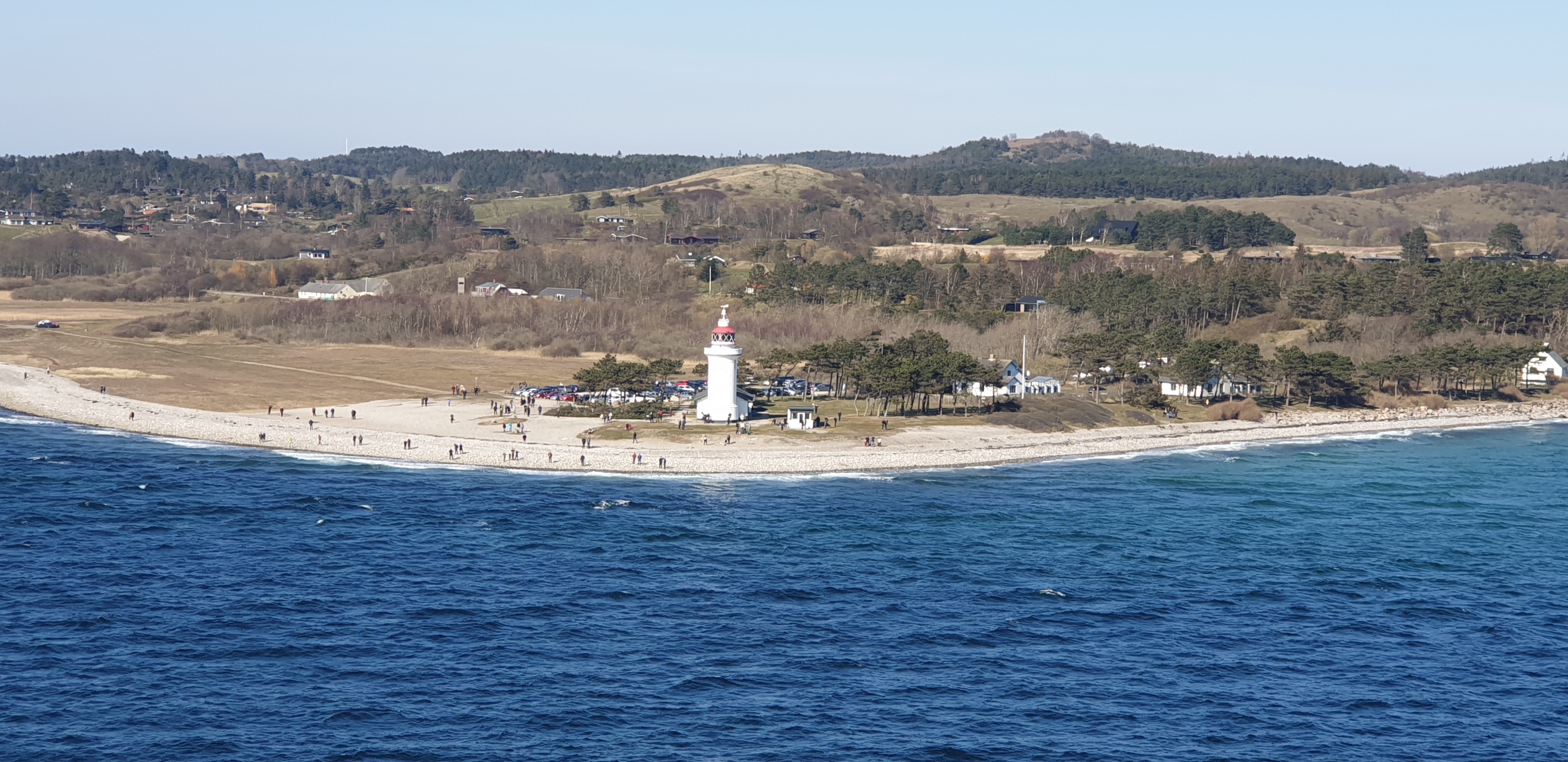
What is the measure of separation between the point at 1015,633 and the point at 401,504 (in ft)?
116

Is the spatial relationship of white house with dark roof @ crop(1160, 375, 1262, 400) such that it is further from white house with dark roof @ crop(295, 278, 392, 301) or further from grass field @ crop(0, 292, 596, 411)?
white house with dark roof @ crop(295, 278, 392, 301)

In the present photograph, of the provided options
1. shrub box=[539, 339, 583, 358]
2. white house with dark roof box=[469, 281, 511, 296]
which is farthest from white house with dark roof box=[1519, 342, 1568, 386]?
white house with dark roof box=[469, 281, 511, 296]

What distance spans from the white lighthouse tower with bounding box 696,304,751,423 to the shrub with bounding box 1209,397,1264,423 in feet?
135

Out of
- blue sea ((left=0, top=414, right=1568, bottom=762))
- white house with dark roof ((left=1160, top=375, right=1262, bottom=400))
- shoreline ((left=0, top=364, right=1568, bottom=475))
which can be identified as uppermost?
white house with dark roof ((left=1160, top=375, right=1262, bottom=400))

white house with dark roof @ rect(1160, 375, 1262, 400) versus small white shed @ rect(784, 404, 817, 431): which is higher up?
white house with dark roof @ rect(1160, 375, 1262, 400)

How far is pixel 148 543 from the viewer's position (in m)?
62.4

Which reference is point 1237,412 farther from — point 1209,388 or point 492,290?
point 492,290

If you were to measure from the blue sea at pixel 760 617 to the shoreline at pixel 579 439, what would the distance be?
3024 millimetres

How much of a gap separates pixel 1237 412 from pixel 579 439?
185 feet

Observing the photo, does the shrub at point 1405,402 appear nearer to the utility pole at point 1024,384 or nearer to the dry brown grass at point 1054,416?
the dry brown grass at point 1054,416

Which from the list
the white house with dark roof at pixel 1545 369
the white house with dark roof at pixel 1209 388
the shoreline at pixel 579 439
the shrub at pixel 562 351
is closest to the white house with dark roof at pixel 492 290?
the shrub at pixel 562 351

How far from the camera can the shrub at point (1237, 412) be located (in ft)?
361

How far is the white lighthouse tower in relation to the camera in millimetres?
93000

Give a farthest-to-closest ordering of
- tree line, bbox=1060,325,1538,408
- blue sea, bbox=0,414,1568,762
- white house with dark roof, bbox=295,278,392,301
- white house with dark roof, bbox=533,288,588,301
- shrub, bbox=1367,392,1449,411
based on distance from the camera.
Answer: white house with dark roof, bbox=295,278,392,301 < white house with dark roof, bbox=533,288,588,301 < shrub, bbox=1367,392,1449,411 < tree line, bbox=1060,325,1538,408 < blue sea, bbox=0,414,1568,762
